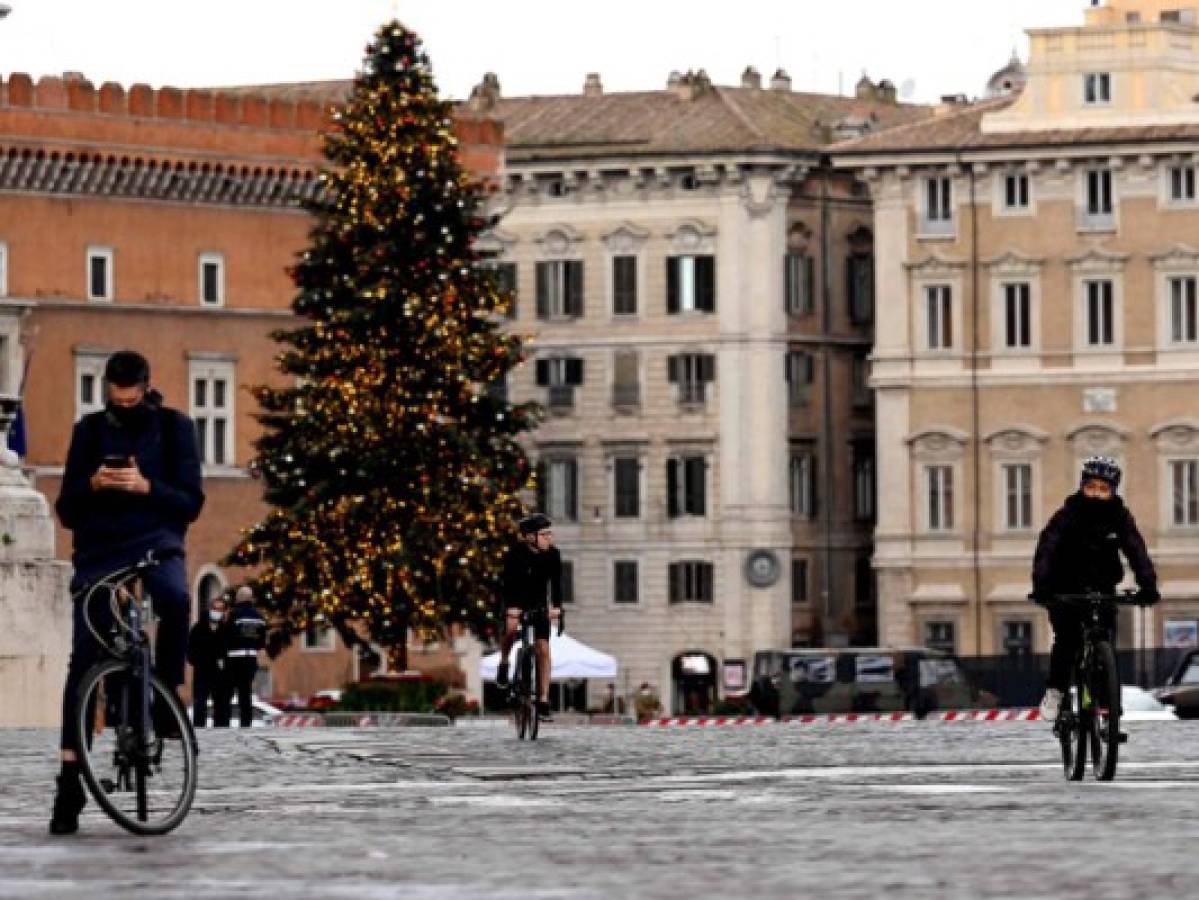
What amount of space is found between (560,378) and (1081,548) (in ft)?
296

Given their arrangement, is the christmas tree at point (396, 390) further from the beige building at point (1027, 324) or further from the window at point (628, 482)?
the window at point (628, 482)

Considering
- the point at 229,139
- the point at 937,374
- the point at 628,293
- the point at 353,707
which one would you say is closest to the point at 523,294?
the point at 628,293

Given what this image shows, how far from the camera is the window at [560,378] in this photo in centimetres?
11244

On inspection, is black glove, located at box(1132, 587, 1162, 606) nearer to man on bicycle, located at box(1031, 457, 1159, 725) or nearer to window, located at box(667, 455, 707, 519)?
man on bicycle, located at box(1031, 457, 1159, 725)

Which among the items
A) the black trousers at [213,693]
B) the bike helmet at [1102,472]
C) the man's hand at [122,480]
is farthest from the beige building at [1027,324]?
the man's hand at [122,480]

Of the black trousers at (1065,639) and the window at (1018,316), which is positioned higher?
the window at (1018,316)

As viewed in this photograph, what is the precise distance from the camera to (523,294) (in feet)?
371

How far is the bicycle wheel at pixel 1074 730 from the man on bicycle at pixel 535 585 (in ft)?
26.3

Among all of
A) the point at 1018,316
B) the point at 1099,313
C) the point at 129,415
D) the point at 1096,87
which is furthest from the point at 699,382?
the point at 129,415

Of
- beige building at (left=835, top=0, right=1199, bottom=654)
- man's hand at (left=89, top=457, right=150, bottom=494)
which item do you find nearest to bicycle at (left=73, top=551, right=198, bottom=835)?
man's hand at (left=89, top=457, right=150, bottom=494)

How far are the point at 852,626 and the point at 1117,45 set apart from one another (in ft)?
45.0

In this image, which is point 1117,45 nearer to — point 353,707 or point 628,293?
point 628,293

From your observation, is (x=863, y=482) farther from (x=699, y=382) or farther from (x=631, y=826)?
(x=631, y=826)

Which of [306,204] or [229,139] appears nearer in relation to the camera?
[306,204]
